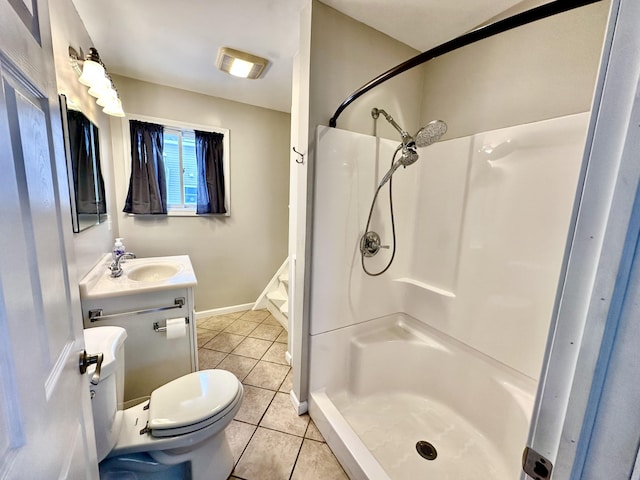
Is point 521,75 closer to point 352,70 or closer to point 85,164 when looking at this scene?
point 352,70

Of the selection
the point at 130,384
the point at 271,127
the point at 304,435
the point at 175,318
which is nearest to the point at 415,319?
the point at 304,435

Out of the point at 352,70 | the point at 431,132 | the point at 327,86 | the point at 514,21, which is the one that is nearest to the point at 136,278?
the point at 327,86

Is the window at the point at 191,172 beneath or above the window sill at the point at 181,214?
above

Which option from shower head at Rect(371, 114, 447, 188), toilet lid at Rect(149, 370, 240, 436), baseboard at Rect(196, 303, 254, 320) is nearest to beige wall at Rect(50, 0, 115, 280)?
toilet lid at Rect(149, 370, 240, 436)

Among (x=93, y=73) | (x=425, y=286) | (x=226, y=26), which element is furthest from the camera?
(x=425, y=286)

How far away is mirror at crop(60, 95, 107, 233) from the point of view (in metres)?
1.29

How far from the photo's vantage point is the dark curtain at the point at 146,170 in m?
2.32

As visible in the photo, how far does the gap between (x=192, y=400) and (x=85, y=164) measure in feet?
4.98

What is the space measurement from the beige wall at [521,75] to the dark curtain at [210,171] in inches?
81.8

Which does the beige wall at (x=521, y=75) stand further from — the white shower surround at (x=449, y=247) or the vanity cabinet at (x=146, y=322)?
the vanity cabinet at (x=146, y=322)

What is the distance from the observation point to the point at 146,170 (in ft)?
7.77

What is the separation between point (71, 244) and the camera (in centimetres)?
70

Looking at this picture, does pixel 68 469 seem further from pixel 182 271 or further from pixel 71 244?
pixel 182 271

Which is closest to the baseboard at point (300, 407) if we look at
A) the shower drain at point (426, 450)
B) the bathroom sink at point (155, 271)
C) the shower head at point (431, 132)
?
the shower drain at point (426, 450)
